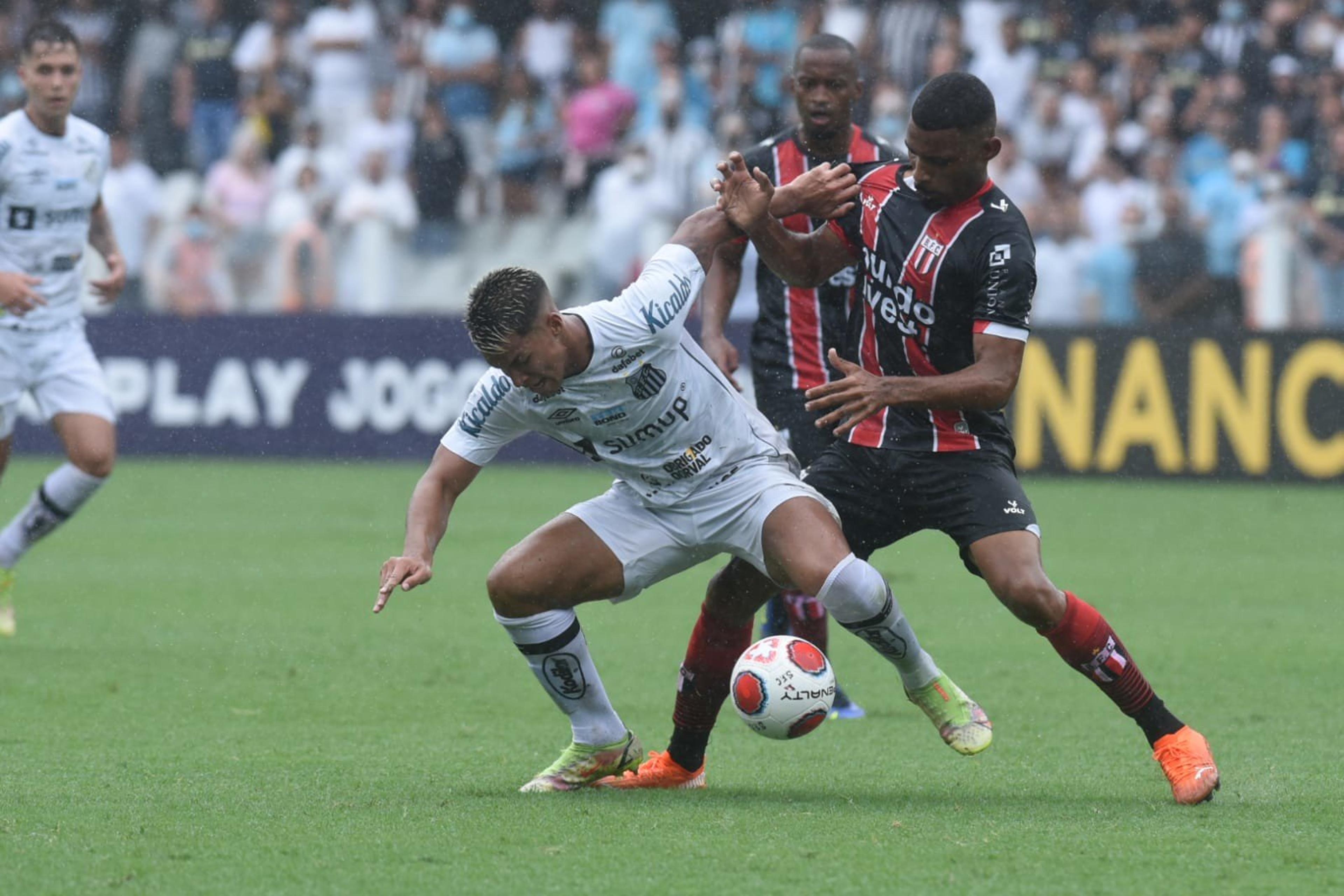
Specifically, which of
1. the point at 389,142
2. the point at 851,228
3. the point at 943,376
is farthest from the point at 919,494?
the point at 389,142

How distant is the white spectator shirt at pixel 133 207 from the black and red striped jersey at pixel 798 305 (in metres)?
11.4

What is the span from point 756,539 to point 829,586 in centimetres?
33

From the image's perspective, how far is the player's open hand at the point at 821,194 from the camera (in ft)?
20.0

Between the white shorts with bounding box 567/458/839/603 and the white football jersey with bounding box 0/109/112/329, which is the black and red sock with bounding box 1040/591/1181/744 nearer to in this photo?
the white shorts with bounding box 567/458/839/603

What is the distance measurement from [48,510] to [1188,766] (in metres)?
5.53

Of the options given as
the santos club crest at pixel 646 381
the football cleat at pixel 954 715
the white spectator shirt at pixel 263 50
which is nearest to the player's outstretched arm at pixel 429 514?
the santos club crest at pixel 646 381

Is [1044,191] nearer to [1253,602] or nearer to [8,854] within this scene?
[1253,602]

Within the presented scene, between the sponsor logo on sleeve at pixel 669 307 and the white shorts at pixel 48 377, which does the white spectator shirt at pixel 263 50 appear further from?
the sponsor logo on sleeve at pixel 669 307

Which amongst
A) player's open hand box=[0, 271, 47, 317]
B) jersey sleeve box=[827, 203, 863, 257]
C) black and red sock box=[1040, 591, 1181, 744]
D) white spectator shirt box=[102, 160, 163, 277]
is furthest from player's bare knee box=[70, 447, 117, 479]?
white spectator shirt box=[102, 160, 163, 277]

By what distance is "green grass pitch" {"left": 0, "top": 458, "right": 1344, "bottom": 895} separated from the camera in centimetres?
473

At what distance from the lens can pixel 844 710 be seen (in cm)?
741

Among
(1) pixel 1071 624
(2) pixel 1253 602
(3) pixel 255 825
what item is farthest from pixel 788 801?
(2) pixel 1253 602

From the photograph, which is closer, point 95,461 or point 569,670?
point 569,670

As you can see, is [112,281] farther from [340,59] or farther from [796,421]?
[340,59]
